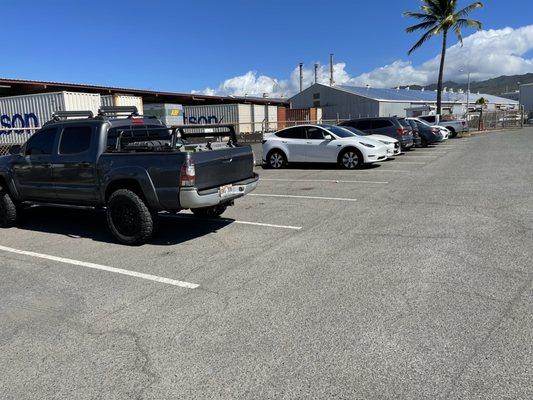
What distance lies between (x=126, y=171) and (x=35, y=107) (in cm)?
2035

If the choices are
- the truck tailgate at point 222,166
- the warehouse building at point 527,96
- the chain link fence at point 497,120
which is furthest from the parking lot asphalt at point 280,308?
the warehouse building at point 527,96

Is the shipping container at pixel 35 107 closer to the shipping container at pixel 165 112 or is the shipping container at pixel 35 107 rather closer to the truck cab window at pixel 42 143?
the shipping container at pixel 165 112

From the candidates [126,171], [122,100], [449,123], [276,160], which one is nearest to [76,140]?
[126,171]

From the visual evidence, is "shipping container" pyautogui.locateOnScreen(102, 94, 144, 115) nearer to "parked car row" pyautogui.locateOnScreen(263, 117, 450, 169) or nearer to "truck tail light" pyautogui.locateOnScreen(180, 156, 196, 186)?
"parked car row" pyautogui.locateOnScreen(263, 117, 450, 169)

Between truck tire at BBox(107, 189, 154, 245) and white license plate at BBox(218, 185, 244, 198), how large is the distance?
39.9 inches

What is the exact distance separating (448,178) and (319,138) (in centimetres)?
485

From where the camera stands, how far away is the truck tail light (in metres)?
5.92

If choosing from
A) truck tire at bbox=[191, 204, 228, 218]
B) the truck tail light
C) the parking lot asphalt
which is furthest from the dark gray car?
the truck tail light

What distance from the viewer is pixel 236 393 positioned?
2945 millimetres

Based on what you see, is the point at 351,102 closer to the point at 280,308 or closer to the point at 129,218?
the point at 129,218

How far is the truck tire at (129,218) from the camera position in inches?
249

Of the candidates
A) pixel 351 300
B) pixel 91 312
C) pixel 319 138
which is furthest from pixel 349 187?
pixel 91 312

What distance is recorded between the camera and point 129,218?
6484 mm

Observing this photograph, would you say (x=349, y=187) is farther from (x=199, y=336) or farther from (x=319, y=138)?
(x=199, y=336)
